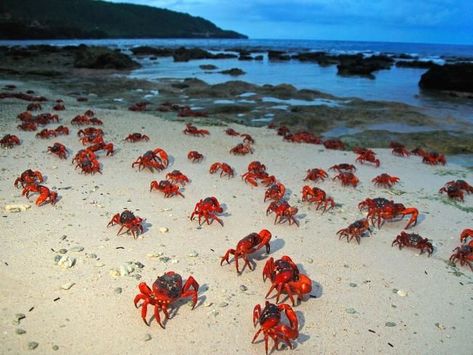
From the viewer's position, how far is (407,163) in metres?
11.1

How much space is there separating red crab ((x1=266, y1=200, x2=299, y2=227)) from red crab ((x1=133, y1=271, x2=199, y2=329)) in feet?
8.45

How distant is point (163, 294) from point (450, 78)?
3053 centimetres

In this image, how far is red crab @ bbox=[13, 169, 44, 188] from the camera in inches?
294

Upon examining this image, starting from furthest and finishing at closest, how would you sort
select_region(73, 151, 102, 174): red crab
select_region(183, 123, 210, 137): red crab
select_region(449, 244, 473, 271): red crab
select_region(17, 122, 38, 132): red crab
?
select_region(183, 123, 210, 137): red crab < select_region(17, 122, 38, 132): red crab < select_region(73, 151, 102, 174): red crab < select_region(449, 244, 473, 271): red crab

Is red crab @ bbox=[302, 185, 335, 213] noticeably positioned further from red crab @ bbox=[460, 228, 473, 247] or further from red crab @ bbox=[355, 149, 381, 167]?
red crab @ bbox=[355, 149, 381, 167]

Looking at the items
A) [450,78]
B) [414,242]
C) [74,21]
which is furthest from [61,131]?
[74,21]

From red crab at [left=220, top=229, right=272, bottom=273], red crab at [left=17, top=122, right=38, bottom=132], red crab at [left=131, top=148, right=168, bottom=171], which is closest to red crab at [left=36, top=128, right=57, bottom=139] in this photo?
red crab at [left=17, top=122, right=38, bottom=132]

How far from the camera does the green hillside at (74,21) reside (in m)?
109

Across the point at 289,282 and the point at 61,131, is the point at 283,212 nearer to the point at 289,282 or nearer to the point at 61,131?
the point at 289,282

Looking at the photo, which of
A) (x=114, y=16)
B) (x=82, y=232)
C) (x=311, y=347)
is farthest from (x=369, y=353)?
(x=114, y=16)

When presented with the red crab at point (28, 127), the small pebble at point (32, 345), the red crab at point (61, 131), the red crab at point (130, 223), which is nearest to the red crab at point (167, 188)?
the red crab at point (130, 223)

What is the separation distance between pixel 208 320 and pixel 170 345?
54cm

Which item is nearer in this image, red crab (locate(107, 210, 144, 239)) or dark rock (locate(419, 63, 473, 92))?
red crab (locate(107, 210, 144, 239))

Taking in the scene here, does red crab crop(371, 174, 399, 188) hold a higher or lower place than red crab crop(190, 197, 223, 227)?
lower
